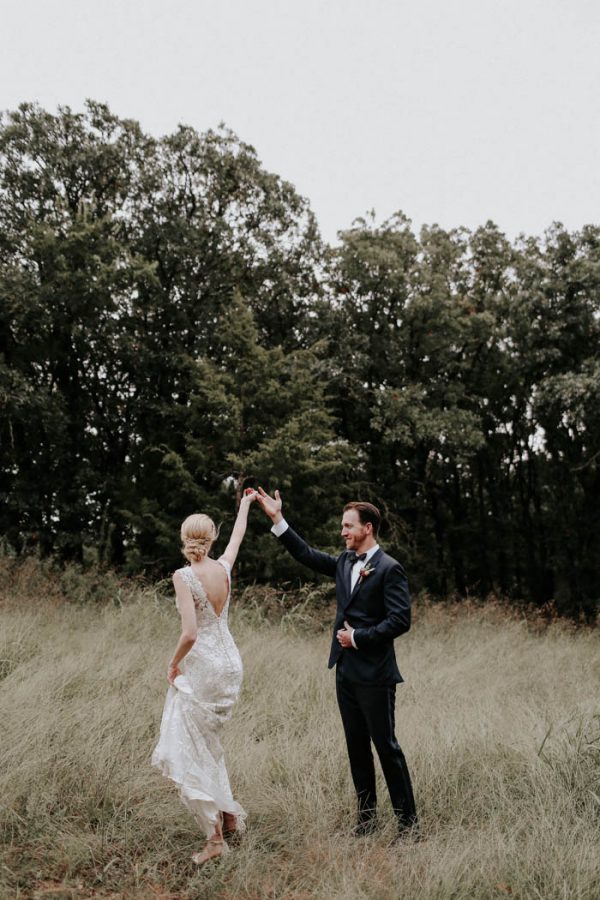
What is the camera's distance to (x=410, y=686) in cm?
747

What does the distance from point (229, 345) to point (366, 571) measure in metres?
12.6

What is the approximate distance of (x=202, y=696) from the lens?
390cm

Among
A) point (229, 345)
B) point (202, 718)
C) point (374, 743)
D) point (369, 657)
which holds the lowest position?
point (374, 743)

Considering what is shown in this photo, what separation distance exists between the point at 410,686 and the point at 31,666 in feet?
13.0

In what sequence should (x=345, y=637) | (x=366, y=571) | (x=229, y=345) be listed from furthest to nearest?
(x=229, y=345), (x=366, y=571), (x=345, y=637)

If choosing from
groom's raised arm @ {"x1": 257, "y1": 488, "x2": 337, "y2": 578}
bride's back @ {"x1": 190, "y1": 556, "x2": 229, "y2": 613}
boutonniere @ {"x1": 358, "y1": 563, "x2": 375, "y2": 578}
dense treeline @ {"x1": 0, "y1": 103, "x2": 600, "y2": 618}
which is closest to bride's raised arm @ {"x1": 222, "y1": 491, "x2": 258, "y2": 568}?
groom's raised arm @ {"x1": 257, "y1": 488, "x2": 337, "y2": 578}

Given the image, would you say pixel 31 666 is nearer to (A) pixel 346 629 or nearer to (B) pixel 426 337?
(A) pixel 346 629

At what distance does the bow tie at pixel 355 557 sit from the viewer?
427 centimetres

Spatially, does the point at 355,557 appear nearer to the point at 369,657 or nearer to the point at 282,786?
the point at 369,657

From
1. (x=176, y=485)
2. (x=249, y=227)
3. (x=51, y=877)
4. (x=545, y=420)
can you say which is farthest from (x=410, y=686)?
(x=545, y=420)

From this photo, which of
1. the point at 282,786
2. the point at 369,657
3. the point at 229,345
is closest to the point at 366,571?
the point at 369,657

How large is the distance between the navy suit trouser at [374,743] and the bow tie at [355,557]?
688 millimetres

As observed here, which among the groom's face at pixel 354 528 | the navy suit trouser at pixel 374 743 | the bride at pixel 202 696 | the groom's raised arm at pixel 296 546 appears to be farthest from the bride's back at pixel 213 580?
the navy suit trouser at pixel 374 743

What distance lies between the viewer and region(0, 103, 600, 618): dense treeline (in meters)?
14.5
